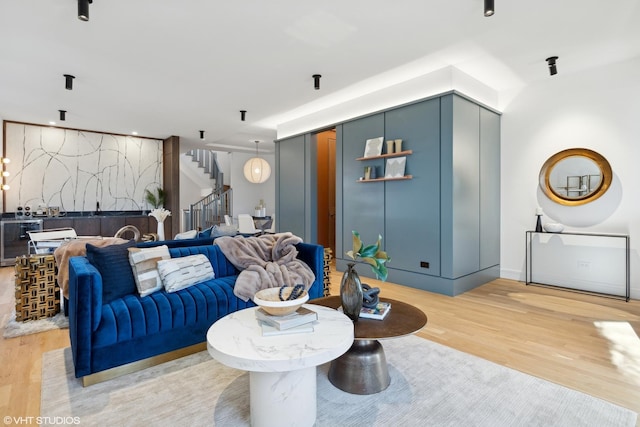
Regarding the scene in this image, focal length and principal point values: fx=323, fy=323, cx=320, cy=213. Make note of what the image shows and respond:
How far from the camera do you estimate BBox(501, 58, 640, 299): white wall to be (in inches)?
150

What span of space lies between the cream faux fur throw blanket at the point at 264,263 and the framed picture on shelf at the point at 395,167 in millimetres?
1862

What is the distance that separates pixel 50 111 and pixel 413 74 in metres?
6.10

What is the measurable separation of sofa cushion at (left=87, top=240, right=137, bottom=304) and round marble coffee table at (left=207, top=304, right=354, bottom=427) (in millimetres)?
1132

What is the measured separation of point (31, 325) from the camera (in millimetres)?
3010

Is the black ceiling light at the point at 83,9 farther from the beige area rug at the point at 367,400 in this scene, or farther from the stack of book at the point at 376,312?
the stack of book at the point at 376,312

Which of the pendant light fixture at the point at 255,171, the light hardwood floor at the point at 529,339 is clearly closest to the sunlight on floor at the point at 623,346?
the light hardwood floor at the point at 529,339

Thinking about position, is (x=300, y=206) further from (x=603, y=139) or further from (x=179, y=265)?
(x=603, y=139)

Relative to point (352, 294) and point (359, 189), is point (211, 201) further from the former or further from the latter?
point (352, 294)

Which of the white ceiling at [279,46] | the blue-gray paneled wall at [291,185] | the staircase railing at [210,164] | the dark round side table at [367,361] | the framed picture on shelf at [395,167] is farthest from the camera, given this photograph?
the staircase railing at [210,164]

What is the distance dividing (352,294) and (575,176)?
3957 millimetres

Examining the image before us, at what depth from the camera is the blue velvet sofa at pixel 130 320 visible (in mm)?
1967

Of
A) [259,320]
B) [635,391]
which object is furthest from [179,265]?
[635,391]

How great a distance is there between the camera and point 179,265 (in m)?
2.60

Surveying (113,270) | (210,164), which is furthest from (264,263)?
(210,164)
